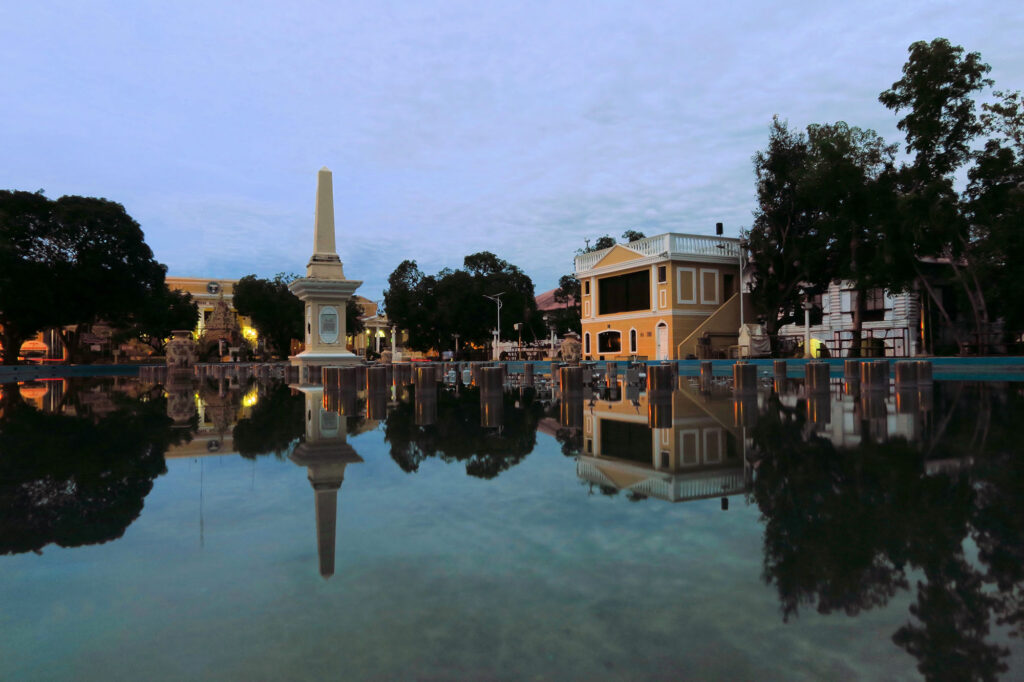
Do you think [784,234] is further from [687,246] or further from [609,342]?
[609,342]

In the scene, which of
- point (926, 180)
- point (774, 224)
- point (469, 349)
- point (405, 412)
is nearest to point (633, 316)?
point (774, 224)

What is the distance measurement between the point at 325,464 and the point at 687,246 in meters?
35.9

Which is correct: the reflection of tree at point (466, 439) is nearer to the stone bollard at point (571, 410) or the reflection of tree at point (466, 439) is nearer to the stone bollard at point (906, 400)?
the stone bollard at point (571, 410)

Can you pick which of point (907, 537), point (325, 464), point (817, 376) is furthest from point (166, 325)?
point (907, 537)

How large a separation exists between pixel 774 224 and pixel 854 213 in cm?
618

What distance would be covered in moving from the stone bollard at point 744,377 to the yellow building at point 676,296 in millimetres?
21487

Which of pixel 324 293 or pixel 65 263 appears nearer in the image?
pixel 324 293

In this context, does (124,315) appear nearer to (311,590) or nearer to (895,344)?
(311,590)

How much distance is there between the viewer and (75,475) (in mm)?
6164

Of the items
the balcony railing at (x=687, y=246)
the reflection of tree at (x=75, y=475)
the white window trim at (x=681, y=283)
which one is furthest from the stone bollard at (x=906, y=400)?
the balcony railing at (x=687, y=246)

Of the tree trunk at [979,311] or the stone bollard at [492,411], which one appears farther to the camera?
the tree trunk at [979,311]

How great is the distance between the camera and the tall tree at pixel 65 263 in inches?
1448

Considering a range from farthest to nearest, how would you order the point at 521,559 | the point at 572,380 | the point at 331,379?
the point at 331,379 → the point at 572,380 → the point at 521,559

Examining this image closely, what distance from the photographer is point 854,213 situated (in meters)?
29.2
